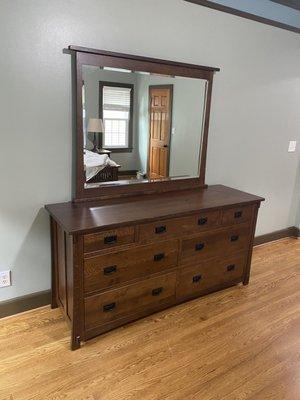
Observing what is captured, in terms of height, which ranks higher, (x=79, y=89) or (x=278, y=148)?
(x=79, y=89)

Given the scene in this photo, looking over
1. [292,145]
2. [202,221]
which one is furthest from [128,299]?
[292,145]

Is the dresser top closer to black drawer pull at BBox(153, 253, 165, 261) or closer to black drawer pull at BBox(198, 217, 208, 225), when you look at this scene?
black drawer pull at BBox(198, 217, 208, 225)

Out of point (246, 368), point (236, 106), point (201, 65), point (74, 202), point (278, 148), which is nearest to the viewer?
point (246, 368)

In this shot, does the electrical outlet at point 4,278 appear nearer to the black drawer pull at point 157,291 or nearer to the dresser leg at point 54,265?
the dresser leg at point 54,265

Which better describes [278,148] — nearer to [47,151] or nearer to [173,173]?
[173,173]

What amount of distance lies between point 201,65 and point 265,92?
0.84 m

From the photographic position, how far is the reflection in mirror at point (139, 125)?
2020mm

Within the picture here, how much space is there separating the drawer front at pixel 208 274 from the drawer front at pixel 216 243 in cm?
7

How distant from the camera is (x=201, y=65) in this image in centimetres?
239

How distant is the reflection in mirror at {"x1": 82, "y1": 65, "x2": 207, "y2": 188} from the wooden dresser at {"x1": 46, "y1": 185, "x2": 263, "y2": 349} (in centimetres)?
24

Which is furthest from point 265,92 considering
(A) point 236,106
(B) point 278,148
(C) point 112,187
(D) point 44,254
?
(D) point 44,254

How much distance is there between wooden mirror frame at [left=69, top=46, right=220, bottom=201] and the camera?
1881mm

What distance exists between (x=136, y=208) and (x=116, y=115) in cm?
70

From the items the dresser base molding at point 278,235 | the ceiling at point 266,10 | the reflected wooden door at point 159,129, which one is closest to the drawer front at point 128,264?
the reflected wooden door at point 159,129
